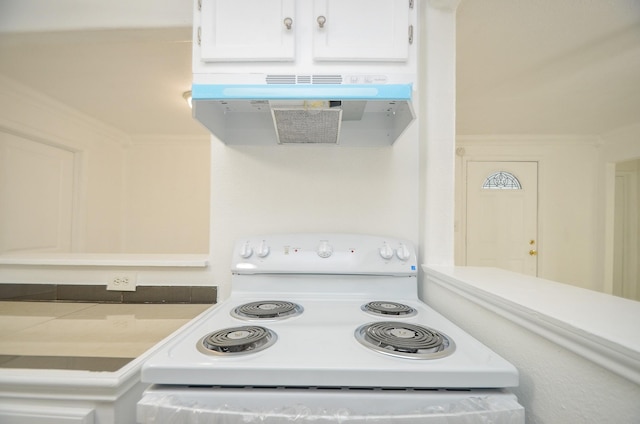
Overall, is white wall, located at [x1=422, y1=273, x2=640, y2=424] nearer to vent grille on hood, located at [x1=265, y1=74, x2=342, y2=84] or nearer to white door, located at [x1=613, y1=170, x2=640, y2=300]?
vent grille on hood, located at [x1=265, y1=74, x2=342, y2=84]

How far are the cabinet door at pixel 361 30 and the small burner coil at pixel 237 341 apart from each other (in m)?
0.88

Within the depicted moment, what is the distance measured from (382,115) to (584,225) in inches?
160

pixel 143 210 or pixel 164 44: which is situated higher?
pixel 164 44

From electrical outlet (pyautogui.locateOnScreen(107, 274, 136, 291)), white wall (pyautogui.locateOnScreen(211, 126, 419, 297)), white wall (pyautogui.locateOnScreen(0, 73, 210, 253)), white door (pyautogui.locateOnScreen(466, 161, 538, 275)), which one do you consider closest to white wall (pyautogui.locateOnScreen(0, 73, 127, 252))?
white wall (pyautogui.locateOnScreen(0, 73, 210, 253))

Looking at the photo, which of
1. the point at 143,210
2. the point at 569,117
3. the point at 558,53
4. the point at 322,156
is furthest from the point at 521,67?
the point at 143,210

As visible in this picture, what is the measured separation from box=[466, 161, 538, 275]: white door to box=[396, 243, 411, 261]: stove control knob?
2.97 meters

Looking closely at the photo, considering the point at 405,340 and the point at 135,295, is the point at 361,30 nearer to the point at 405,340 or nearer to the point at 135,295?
the point at 405,340

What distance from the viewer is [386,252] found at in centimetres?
109

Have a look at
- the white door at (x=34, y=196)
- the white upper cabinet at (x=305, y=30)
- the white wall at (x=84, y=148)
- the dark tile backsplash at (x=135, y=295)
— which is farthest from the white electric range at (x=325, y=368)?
the white wall at (x=84, y=148)

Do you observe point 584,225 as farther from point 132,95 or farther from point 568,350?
point 132,95

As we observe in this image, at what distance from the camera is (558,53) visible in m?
1.81

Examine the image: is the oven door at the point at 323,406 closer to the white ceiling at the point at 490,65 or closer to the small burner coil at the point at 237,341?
the small burner coil at the point at 237,341

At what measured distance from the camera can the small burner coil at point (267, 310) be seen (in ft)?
2.77

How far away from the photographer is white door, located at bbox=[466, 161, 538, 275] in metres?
3.55
